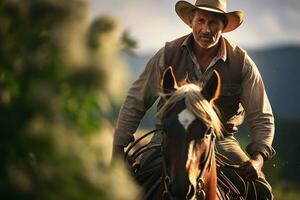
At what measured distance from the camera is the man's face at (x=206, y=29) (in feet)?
27.3

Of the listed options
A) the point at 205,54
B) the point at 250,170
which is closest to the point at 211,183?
the point at 250,170

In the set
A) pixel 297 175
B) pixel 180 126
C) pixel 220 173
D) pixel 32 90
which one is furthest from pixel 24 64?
pixel 297 175

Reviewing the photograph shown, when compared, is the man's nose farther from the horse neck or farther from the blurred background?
the blurred background

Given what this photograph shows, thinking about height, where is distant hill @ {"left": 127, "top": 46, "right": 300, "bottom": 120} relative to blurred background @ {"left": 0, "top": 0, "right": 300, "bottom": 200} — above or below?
below

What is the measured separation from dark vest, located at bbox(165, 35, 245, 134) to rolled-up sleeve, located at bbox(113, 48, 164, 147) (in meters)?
0.10

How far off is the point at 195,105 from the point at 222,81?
4.62 ft

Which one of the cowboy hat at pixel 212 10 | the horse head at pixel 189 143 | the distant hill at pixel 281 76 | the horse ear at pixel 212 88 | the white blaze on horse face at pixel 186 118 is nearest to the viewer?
the horse head at pixel 189 143

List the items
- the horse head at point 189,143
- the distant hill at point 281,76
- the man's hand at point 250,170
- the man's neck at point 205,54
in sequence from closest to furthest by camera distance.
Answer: the horse head at point 189,143 → the man's hand at point 250,170 → the man's neck at point 205,54 → the distant hill at point 281,76

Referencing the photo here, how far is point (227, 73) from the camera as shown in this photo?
826 cm

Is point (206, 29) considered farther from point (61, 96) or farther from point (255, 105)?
point (61, 96)

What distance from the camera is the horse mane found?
6.80m

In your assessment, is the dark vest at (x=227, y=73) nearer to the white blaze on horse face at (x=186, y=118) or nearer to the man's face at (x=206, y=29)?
the man's face at (x=206, y=29)

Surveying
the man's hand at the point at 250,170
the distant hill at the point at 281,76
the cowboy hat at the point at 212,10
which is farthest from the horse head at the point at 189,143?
the distant hill at the point at 281,76

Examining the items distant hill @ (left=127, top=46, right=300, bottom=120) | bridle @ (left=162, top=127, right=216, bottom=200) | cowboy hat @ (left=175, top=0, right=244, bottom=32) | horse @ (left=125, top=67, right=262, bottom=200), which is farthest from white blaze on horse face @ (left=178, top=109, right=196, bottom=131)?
distant hill @ (left=127, top=46, right=300, bottom=120)
